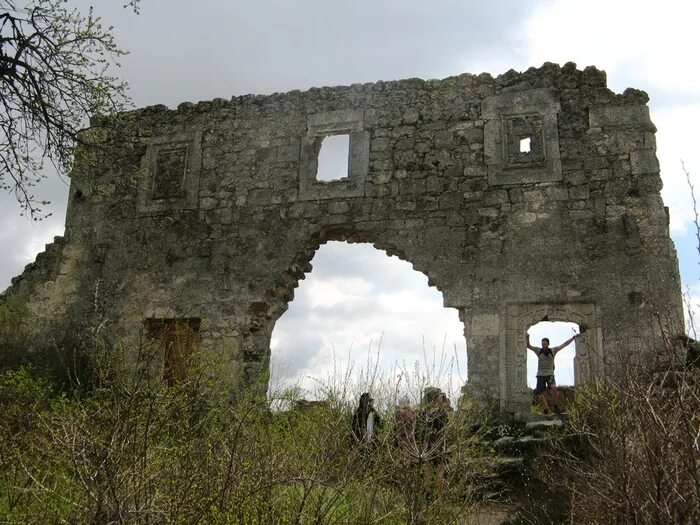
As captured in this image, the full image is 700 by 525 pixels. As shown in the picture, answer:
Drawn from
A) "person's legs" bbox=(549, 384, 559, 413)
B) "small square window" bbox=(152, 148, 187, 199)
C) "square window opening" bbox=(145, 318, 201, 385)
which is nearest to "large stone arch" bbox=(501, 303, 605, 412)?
"person's legs" bbox=(549, 384, 559, 413)

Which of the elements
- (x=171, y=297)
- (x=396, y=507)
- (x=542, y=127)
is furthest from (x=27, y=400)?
(x=542, y=127)

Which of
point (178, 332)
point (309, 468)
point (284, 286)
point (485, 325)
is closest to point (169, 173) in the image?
point (178, 332)

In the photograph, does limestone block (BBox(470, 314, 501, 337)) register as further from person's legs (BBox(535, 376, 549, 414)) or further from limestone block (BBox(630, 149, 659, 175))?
limestone block (BBox(630, 149, 659, 175))

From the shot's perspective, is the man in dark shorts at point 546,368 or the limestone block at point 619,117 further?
the limestone block at point 619,117

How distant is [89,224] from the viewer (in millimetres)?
11023

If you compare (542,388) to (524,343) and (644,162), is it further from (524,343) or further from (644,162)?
(644,162)

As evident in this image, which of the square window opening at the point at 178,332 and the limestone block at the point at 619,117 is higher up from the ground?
the limestone block at the point at 619,117

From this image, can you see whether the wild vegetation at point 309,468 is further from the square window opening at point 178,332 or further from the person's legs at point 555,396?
the square window opening at point 178,332

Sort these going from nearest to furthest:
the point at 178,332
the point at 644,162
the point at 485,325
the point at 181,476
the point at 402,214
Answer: the point at 181,476, the point at 485,325, the point at 644,162, the point at 402,214, the point at 178,332

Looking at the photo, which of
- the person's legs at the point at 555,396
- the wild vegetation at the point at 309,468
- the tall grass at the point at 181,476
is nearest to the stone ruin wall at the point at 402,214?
the person's legs at the point at 555,396

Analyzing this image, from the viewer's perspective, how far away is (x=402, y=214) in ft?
31.2

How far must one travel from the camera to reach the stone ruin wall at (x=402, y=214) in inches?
340

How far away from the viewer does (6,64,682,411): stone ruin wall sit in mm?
8633

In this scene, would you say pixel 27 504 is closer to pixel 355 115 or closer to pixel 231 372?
pixel 231 372
